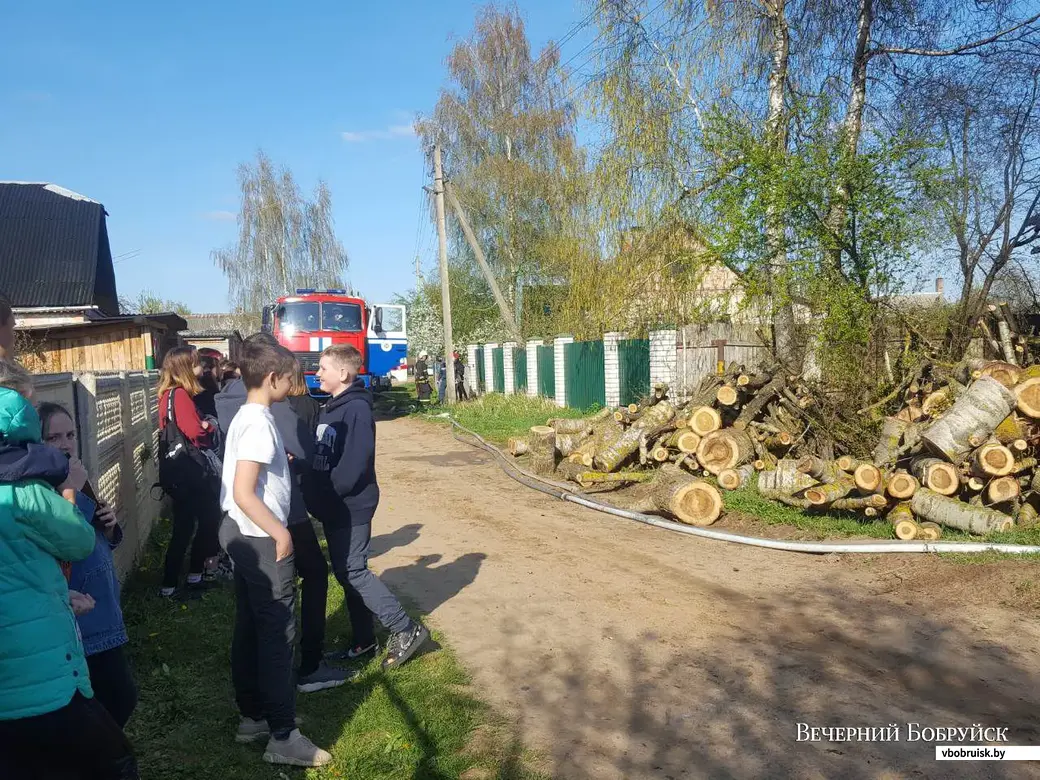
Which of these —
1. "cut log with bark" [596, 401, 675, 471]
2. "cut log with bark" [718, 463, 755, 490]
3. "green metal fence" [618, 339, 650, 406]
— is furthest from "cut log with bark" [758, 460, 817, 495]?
"green metal fence" [618, 339, 650, 406]

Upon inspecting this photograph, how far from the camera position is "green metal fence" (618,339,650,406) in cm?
1529

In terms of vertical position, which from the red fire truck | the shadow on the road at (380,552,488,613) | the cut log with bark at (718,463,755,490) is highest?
the red fire truck

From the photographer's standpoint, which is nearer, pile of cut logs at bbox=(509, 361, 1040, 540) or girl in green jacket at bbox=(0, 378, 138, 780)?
girl in green jacket at bbox=(0, 378, 138, 780)

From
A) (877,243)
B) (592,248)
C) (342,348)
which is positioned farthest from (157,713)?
(592,248)

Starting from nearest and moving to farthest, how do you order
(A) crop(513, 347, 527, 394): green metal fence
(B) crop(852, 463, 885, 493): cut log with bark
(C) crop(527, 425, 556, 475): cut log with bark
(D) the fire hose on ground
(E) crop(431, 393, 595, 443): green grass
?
(D) the fire hose on ground
(B) crop(852, 463, 885, 493): cut log with bark
(C) crop(527, 425, 556, 475): cut log with bark
(E) crop(431, 393, 595, 443): green grass
(A) crop(513, 347, 527, 394): green metal fence

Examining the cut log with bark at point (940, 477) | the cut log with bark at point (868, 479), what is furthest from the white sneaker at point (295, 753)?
the cut log with bark at point (940, 477)

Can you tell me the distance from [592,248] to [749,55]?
406 centimetres

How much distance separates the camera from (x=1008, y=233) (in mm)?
14000

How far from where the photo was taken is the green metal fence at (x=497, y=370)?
87.6ft

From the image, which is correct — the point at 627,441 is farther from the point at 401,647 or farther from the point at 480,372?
the point at 480,372

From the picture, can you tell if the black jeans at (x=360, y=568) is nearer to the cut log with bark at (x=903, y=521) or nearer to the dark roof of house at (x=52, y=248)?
the cut log with bark at (x=903, y=521)

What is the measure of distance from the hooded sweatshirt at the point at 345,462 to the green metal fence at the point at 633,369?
10.9 m

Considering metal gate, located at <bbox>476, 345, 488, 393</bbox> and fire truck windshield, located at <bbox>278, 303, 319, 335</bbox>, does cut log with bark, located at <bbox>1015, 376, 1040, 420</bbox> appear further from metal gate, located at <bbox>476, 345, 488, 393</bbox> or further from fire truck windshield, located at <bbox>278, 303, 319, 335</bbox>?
metal gate, located at <bbox>476, 345, 488, 393</bbox>

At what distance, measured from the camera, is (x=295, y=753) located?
357 centimetres
